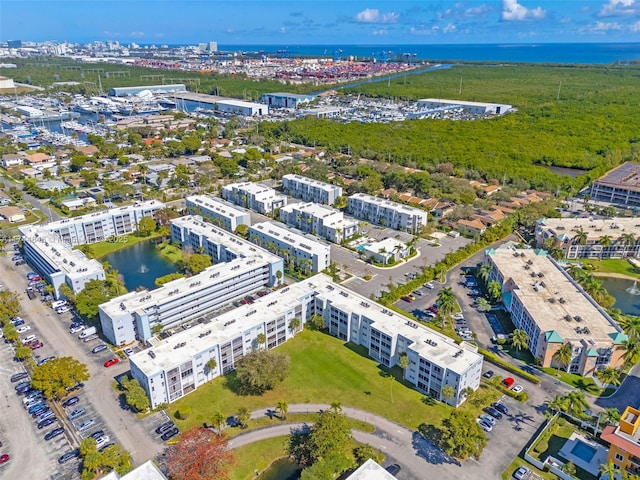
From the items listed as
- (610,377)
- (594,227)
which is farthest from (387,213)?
(610,377)

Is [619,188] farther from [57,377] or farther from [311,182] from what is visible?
[57,377]

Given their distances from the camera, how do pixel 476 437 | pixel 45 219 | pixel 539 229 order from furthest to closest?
1. pixel 45 219
2. pixel 539 229
3. pixel 476 437

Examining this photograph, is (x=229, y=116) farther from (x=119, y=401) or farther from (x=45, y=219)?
(x=119, y=401)

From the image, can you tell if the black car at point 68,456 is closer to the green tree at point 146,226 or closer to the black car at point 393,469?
the black car at point 393,469

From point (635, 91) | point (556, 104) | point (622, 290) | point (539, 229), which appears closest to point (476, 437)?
point (622, 290)

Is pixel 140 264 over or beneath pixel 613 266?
beneath

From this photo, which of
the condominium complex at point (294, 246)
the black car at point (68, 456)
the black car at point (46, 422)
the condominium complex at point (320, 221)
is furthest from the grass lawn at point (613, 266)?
the black car at point (46, 422)

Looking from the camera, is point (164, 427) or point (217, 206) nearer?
point (164, 427)
